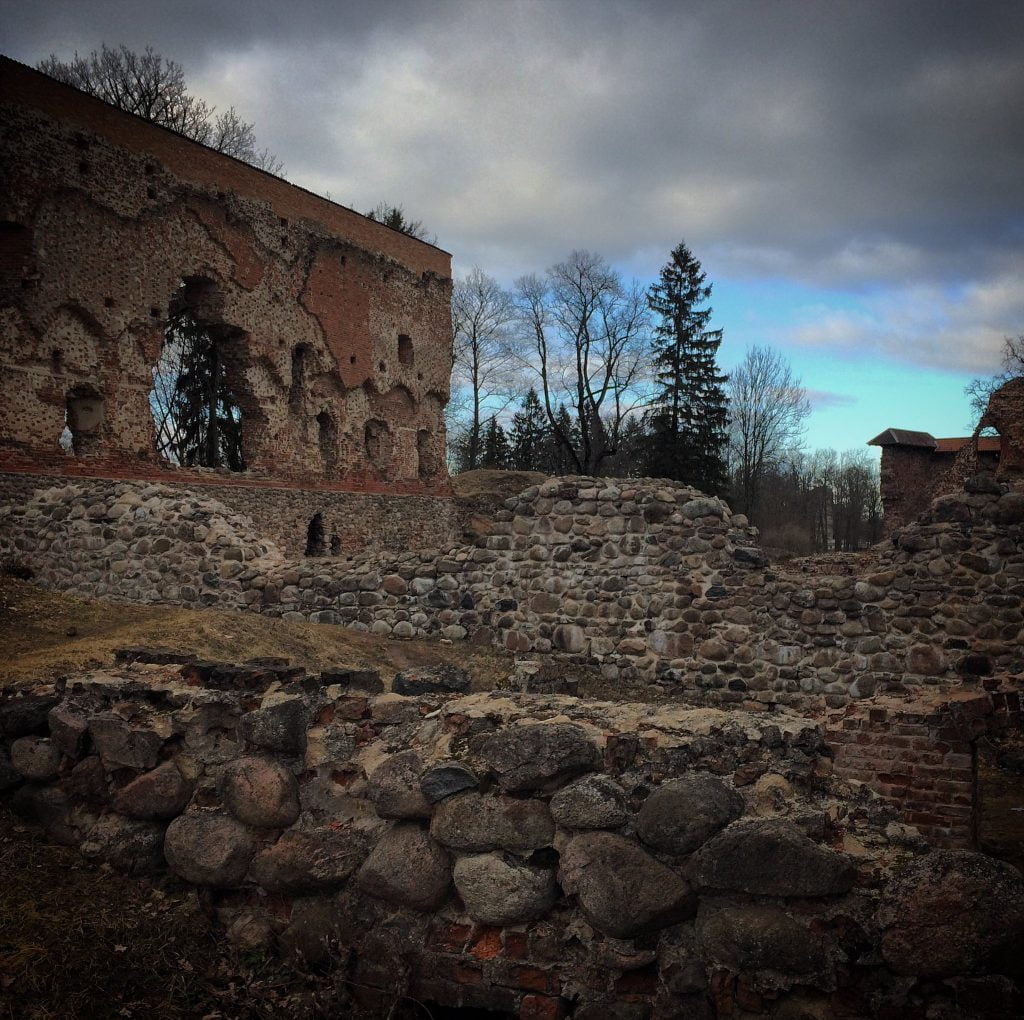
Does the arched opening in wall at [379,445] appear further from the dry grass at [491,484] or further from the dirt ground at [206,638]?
the dirt ground at [206,638]

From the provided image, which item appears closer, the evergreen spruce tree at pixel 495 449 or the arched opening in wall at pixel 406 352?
the arched opening in wall at pixel 406 352

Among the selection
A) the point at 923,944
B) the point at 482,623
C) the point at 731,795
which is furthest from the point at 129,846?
the point at 482,623

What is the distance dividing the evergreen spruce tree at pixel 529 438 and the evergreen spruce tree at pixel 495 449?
0.57 meters

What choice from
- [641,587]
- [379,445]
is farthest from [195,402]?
[641,587]

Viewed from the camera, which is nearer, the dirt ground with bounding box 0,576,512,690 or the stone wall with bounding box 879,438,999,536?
the dirt ground with bounding box 0,576,512,690

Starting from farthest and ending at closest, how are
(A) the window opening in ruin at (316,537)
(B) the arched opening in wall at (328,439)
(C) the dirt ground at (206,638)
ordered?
1. (B) the arched opening in wall at (328,439)
2. (A) the window opening in ruin at (316,537)
3. (C) the dirt ground at (206,638)

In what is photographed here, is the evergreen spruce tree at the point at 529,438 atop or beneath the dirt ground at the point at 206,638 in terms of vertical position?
atop

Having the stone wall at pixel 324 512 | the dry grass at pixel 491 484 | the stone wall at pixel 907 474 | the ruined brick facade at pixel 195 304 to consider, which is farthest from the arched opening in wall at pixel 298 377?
the stone wall at pixel 907 474

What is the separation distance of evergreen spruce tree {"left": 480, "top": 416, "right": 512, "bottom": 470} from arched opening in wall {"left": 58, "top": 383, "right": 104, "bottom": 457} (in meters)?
28.8

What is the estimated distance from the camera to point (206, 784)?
12.5ft

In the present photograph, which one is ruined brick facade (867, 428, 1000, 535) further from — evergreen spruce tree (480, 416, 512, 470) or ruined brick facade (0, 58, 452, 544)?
evergreen spruce tree (480, 416, 512, 470)

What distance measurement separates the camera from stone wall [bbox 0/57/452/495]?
15453 mm

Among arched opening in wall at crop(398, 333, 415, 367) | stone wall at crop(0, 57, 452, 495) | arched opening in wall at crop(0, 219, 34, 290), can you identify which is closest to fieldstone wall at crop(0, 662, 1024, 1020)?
stone wall at crop(0, 57, 452, 495)

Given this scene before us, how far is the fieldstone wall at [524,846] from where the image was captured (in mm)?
2697
